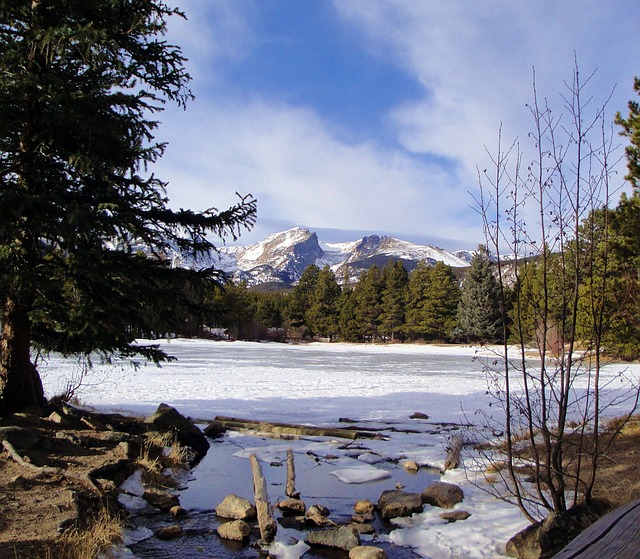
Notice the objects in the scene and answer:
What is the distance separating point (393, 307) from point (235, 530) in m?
58.4

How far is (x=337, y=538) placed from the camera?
533cm

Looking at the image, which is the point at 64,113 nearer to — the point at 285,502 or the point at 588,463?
the point at 285,502

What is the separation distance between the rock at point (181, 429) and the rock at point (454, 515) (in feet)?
15.3

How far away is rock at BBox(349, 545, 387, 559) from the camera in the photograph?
4.89 meters

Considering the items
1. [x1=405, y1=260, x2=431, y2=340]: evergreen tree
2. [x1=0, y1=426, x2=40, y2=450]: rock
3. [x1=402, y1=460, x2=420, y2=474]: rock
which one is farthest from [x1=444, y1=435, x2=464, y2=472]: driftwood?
[x1=405, y1=260, x2=431, y2=340]: evergreen tree

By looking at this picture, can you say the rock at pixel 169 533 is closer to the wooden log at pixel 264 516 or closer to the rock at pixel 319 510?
the wooden log at pixel 264 516

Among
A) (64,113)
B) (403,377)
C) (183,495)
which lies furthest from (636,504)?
(403,377)

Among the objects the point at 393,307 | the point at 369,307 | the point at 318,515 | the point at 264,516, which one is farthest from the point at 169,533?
the point at 369,307

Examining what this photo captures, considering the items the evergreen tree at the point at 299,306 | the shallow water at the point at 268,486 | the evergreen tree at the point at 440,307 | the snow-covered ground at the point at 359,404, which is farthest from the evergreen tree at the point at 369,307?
the shallow water at the point at 268,486

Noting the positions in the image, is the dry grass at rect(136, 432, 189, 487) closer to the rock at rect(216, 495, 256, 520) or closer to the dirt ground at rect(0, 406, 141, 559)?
the dirt ground at rect(0, 406, 141, 559)

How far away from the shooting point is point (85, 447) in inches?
281

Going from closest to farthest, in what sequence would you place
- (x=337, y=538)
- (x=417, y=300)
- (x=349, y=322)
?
1. (x=337, y=538)
2. (x=417, y=300)
3. (x=349, y=322)

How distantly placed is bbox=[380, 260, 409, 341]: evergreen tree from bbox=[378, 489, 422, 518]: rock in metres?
56.1

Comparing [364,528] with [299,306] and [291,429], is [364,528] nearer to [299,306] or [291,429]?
[291,429]
